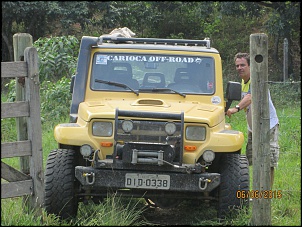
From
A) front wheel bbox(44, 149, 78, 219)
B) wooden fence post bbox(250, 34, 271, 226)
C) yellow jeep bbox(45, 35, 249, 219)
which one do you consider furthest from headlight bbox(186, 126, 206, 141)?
front wheel bbox(44, 149, 78, 219)

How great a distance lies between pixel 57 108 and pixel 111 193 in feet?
22.0

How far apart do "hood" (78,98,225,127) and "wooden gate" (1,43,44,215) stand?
0.68 m

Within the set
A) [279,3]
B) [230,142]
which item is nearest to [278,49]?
[279,3]

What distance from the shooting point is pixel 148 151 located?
19.7 ft

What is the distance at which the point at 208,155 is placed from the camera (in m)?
6.12

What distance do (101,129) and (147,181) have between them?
71cm

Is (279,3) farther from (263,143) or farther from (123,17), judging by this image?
(263,143)

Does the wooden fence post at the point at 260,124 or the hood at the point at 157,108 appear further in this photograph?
the hood at the point at 157,108

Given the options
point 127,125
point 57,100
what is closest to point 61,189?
point 127,125

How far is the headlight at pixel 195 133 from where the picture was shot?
625cm

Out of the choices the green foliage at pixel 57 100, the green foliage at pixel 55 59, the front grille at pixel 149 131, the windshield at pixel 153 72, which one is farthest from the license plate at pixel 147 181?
the green foliage at pixel 55 59

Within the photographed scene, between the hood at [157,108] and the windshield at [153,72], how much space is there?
270 mm

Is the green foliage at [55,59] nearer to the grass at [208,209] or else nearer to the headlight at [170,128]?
the grass at [208,209]
